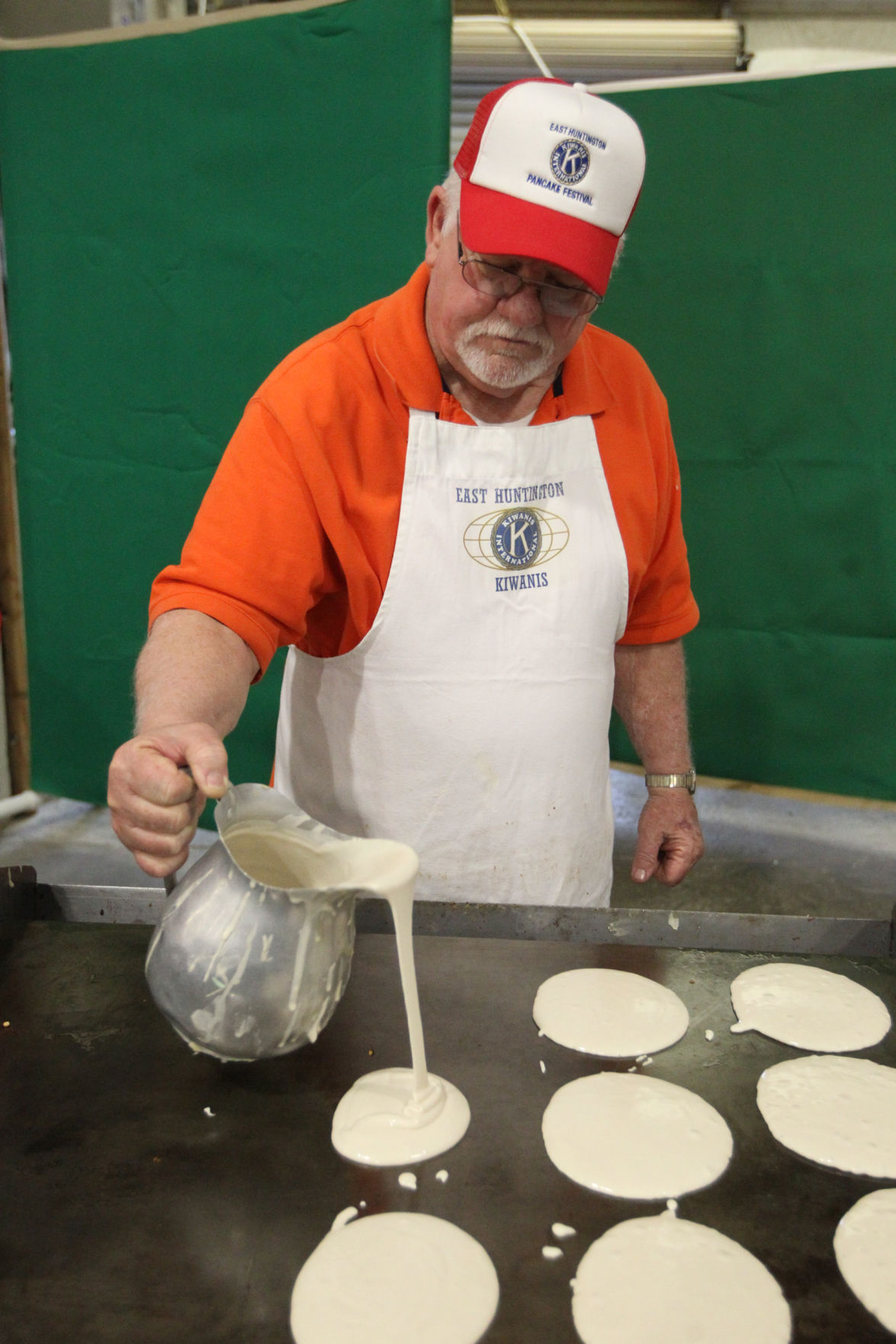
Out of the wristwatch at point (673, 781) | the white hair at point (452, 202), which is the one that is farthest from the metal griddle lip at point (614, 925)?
the white hair at point (452, 202)

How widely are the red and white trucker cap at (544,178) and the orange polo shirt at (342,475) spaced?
0.22 m

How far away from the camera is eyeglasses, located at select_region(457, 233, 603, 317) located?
1428 mm

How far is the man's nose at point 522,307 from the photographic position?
143cm

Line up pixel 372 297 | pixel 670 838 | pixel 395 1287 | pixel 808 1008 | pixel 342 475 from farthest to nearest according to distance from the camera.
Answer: pixel 372 297 → pixel 670 838 → pixel 342 475 → pixel 808 1008 → pixel 395 1287

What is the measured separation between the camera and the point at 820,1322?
981 millimetres

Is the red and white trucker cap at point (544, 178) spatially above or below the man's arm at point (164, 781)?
above

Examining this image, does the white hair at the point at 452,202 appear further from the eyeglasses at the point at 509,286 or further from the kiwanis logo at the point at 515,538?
the kiwanis logo at the point at 515,538

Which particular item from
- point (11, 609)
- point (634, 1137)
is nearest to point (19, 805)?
point (11, 609)

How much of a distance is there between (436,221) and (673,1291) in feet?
4.52

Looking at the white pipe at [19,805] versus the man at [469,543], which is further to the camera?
the white pipe at [19,805]

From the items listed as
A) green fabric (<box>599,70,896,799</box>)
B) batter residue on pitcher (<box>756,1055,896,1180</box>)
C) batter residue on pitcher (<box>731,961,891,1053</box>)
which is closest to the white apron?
batter residue on pitcher (<box>731,961,891,1053</box>)

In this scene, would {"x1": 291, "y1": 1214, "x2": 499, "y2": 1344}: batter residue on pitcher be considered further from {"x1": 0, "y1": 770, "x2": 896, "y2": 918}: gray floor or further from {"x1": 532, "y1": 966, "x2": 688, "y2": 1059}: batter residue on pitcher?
{"x1": 0, "y1": 770, "x2": 896, "y2": 918}: gray floor

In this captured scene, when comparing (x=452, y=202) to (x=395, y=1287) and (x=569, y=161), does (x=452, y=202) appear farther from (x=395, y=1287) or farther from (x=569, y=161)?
(x=395, y=1287)

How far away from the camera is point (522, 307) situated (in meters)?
1.43
